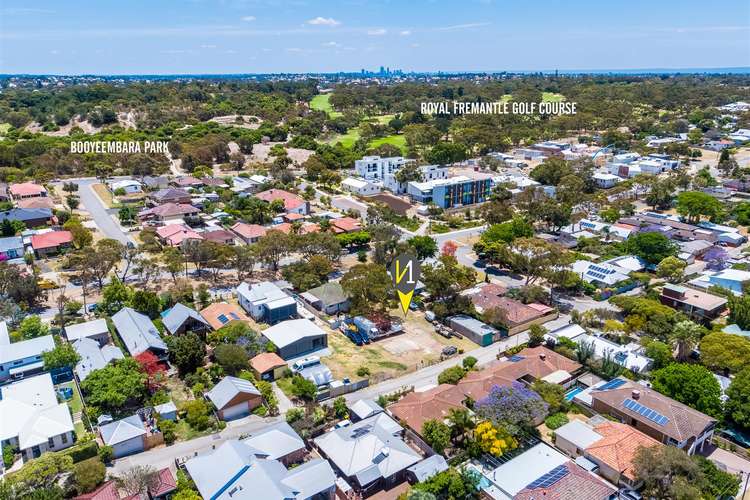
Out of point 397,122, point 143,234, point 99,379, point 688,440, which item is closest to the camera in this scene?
point 688,440

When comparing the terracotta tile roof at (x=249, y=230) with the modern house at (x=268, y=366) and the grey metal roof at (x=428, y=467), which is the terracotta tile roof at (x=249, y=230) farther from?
the grey metal roof at (x=428, y=467)

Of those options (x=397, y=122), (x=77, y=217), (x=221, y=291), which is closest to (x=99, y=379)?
(x=221, y=291)

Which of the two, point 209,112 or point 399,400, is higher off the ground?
point 209,112

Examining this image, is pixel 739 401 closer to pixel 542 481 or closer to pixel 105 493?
pixel 542 481

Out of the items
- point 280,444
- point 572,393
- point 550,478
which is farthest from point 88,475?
point 572,393

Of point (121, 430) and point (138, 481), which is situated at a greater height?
point (138, 481)

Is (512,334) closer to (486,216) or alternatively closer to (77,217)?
(486,216)

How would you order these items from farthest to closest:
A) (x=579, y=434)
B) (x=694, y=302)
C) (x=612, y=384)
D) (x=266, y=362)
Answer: (x=694, y=302)
(x=266, y=362)
(x=612, y=384)
(x=579, y=434)

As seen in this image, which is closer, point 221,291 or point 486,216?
point 221,291
